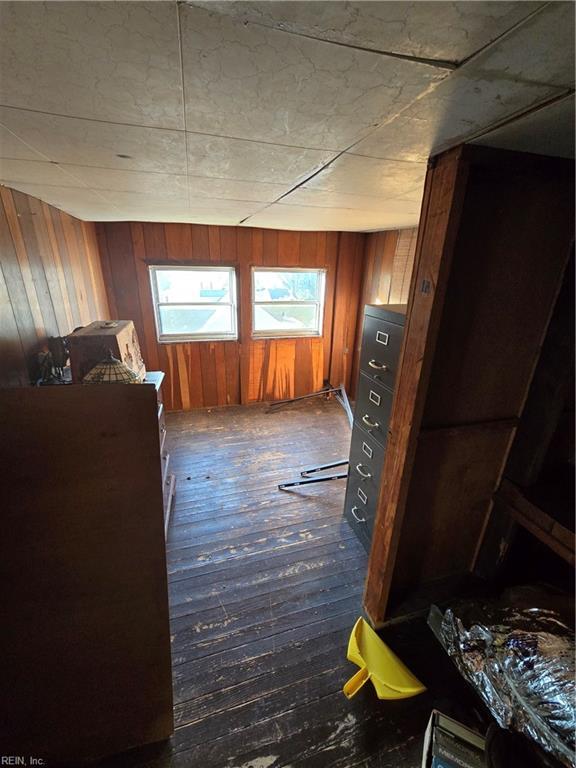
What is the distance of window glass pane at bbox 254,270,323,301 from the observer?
3789 mm

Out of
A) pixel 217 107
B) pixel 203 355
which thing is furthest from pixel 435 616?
pixel 203 355

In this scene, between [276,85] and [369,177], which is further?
[369,177]

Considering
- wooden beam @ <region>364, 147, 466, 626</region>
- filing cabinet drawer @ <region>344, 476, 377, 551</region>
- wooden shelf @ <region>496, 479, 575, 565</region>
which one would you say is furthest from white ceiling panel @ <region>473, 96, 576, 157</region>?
filing cabinet drawer @ <region>344, 476, 377, 551</region>

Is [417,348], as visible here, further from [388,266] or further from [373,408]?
[388,266]

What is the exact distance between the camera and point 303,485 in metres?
2.72

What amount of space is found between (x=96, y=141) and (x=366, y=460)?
2002 millimetres

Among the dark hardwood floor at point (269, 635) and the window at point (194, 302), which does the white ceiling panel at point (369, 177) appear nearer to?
the dark hardwood floor at point (269, 635)

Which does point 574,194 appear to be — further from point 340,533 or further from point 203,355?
point 203,355

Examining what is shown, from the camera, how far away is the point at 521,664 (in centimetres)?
115

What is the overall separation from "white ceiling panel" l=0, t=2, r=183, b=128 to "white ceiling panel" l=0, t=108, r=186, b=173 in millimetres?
74

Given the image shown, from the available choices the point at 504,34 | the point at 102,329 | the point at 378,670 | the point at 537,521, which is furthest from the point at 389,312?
the point at 102,329

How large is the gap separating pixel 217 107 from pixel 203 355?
10.6ft

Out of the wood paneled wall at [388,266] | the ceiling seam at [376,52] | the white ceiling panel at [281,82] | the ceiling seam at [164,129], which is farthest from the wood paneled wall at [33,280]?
the wood paneled wall at [388,266]

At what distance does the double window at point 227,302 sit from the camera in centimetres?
359
